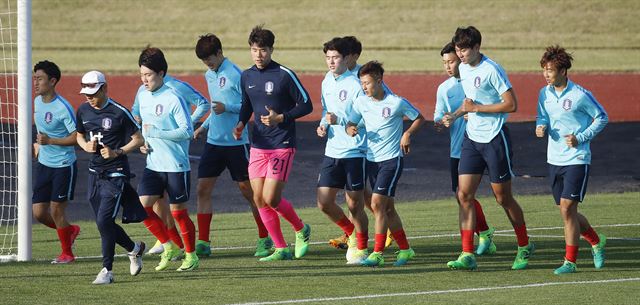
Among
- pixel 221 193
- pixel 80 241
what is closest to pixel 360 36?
pixel 221 193

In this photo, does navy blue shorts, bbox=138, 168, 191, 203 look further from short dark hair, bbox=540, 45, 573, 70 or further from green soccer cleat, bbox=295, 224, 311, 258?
short dark hair, bbox=540, 45, 573, 70

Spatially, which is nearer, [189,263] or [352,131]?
[189,263]

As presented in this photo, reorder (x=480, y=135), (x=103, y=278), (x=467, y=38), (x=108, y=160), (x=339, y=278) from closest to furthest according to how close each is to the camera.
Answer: (x=103, y=278) → (x=108, y=160) → (x=339, y=278) → (x=467, y=38) → (x=480, y=135)

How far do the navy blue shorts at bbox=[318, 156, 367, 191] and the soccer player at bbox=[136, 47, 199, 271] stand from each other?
1.54 m

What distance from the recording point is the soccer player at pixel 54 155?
13234 millimetres

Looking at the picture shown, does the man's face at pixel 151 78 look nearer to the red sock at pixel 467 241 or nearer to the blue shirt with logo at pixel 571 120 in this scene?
the red sock at pixel 467 241

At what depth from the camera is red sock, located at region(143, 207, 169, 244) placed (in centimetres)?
1224

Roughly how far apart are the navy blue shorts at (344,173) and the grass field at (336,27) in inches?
1246

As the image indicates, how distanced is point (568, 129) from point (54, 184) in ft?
17.4

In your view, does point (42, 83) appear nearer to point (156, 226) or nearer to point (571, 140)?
point (156, 226)

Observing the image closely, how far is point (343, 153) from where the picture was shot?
13.3 metres

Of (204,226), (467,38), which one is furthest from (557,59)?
(204,226)

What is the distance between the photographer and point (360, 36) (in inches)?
1973

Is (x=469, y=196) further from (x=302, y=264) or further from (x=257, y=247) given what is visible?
(x=257, y=247)
